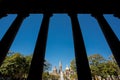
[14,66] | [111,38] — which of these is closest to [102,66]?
[14,66]

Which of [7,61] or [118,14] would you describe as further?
[7,61]

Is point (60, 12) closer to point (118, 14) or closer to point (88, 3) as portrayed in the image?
point (88, 3)

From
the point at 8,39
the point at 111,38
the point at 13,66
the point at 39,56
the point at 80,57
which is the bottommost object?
the point at 80,57

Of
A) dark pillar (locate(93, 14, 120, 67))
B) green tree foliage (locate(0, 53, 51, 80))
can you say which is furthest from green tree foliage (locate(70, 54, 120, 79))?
dark pillar (locate(93, 14, 120, 67))

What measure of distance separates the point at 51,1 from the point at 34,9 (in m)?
2.15

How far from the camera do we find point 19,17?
16.0 meters

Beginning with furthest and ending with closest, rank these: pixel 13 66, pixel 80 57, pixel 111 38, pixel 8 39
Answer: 1. pixel 13 66
2. pixel 111 38
3. pixel 8 39
4. pixel 80 57

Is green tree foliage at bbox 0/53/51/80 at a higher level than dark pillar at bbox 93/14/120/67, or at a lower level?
higher

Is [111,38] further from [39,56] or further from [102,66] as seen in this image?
[102,66]

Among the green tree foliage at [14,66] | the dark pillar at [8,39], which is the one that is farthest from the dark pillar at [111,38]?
the green tree foliage at [14,66]

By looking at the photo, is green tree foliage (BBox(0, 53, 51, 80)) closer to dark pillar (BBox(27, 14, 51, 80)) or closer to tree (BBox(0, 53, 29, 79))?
tree (BBox(0, 53, 29, 79))

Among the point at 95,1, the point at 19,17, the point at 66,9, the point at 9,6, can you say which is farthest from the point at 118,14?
the point at 9,6

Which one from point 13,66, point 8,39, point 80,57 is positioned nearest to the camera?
point 80,57

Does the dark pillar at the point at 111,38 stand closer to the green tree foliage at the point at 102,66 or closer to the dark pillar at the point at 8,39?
the dark pillar at the point at 8,39
